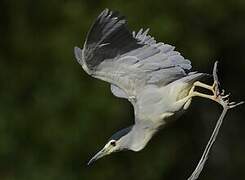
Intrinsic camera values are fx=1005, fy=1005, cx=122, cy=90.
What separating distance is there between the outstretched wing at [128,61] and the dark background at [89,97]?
3672 mm

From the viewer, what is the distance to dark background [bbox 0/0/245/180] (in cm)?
671

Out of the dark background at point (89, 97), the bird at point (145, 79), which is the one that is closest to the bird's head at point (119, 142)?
the bird at point (145, 79)

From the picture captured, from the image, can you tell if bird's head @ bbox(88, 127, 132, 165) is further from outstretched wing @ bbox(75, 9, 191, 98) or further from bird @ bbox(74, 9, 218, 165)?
outstretched wing @ bbox(75, 9, 191, 98)

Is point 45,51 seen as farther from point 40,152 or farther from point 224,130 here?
point 224,130

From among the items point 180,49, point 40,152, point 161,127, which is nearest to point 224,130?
point 180,49

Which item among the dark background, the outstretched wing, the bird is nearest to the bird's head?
the bird

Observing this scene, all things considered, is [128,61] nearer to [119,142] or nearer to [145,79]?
[145,79]

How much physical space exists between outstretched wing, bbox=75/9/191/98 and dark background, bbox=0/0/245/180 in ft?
12.0

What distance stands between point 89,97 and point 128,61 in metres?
3.94

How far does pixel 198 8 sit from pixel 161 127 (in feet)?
13.8

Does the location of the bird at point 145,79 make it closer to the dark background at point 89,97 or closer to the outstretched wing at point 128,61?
the outstretched wing at point 128,61

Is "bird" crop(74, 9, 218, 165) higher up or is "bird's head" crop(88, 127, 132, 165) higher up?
"bird" crop(74, 9, 218, 165)

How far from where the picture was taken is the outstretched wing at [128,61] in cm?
268

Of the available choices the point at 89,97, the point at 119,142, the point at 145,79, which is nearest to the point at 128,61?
the point at 145,79
